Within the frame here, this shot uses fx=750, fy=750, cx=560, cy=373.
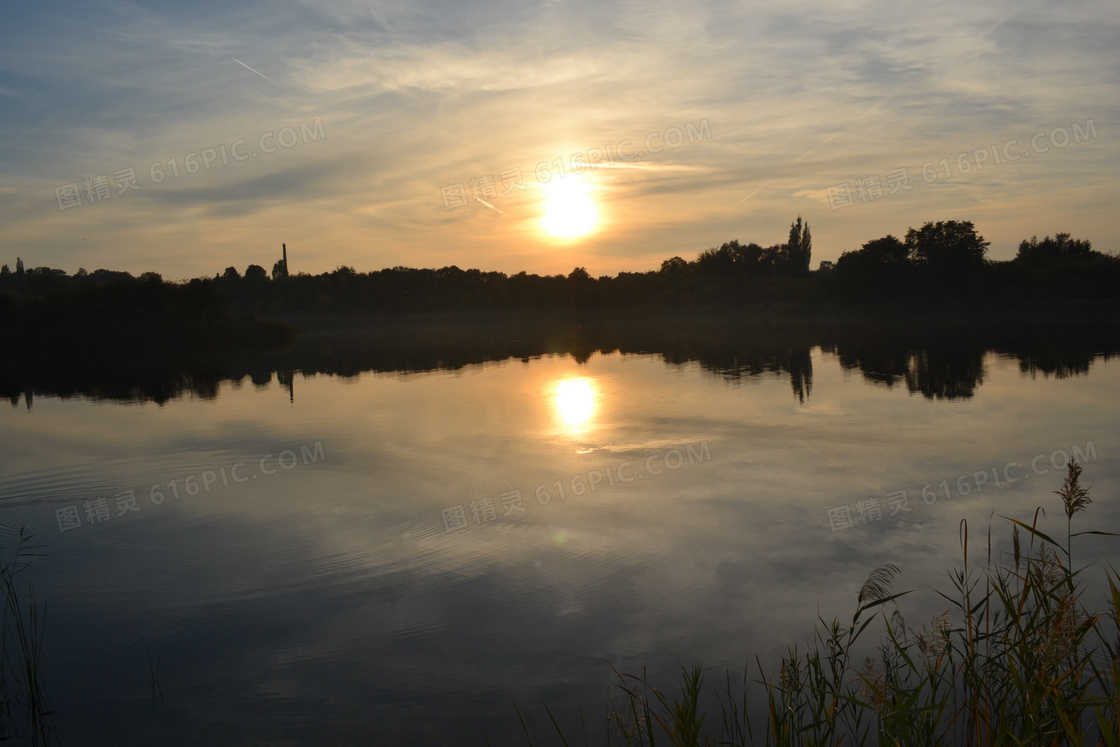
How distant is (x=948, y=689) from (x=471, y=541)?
481cm

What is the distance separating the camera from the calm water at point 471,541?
520 centimetres

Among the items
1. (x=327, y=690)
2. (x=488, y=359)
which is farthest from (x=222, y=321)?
(x=327, y=690)

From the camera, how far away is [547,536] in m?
8.19

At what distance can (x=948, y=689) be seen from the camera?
15.2 ft

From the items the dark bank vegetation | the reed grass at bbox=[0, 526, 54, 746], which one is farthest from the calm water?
the dark bank vegetation

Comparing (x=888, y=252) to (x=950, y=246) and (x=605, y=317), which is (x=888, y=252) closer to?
(x=950, y=246)

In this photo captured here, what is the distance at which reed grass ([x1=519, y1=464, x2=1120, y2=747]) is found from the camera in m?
3.16

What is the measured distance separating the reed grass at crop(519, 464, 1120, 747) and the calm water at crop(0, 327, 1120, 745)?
569 millimetres

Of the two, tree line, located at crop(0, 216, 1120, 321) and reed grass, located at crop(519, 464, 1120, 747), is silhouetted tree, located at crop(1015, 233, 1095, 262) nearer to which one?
tree line, located at crop(0, 216, 1120, 321)

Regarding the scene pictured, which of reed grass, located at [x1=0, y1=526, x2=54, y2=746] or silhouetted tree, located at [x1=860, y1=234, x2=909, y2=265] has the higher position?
silhouetted tree, located at [x1=860, y1=234, x2=909, y2=265]

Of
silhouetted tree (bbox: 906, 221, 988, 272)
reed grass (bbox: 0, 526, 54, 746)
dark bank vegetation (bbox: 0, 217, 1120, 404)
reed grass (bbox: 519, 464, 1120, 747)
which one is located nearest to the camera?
reed grass (bbox: 519, 464, 1120, 747)

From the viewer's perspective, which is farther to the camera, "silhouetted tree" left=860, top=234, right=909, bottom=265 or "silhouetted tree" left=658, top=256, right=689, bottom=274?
"silhouetted tree" left=658, top=256, right=689, bottom=274

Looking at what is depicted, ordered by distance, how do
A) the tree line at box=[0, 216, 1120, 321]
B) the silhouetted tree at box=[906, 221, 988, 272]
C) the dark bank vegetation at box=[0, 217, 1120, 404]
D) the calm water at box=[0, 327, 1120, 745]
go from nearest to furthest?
1. the calm water at box=[0, 327, 1120, 745]
2. the dark bank vegetation at box=[0, 217, 1120, 404]
3. the tree line at box=[0, 216, 1120, 321]
4. the silhouetted tree at box=[906, 221, 988, 272]

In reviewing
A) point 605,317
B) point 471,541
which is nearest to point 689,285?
point 605,317
